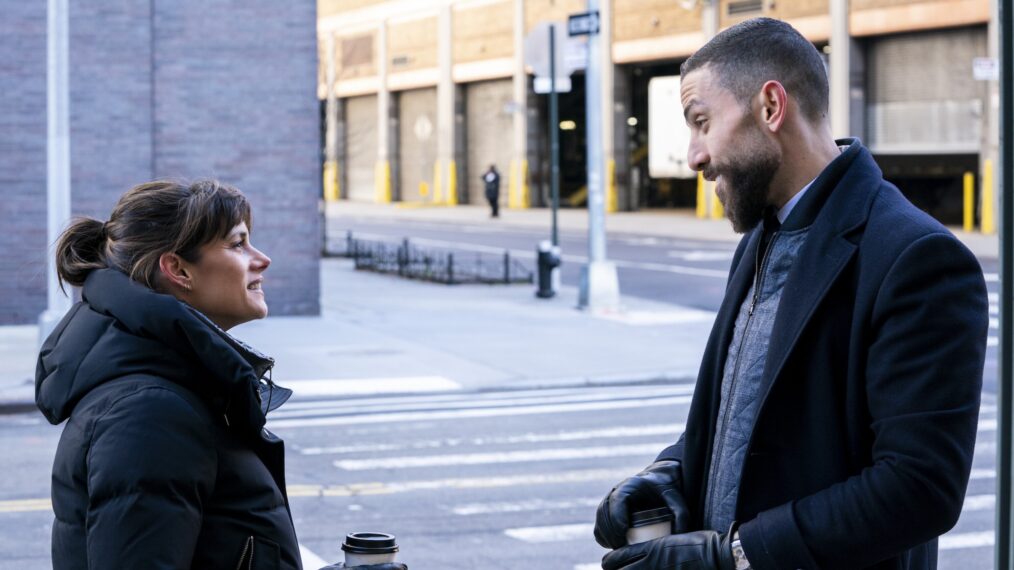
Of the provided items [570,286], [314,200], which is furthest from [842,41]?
[314,200]

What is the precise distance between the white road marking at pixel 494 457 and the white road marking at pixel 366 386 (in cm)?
318

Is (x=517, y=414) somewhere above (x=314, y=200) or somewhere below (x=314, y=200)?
below

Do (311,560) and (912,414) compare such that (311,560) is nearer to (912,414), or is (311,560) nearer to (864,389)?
(864,389)

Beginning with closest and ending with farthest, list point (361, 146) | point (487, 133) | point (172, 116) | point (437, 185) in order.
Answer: point (172, 116), point (487, 133), point (437, 185), point (361, 146)

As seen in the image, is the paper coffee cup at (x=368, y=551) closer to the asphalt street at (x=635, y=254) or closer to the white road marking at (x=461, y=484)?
the white road marking at (x=461, y=484)

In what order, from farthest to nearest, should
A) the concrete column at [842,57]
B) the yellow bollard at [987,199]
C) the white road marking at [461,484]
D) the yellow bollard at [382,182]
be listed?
the yellow bollard at [382,182] < the concrete column at [842,57] < the yellow bollard at [987,199] < the white road marking at [461,484]

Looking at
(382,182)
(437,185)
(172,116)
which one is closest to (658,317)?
(172,116)

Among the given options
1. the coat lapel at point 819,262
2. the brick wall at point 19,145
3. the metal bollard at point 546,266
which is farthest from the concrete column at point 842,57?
the coat lapel at point 819,262

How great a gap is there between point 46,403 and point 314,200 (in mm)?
16341

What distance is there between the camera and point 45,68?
60.0ft

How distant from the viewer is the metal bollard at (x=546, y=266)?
21.5 meters

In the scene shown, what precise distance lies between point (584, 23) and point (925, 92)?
2147cm

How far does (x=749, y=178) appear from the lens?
9.98 ft

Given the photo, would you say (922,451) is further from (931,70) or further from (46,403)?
(931,70)
